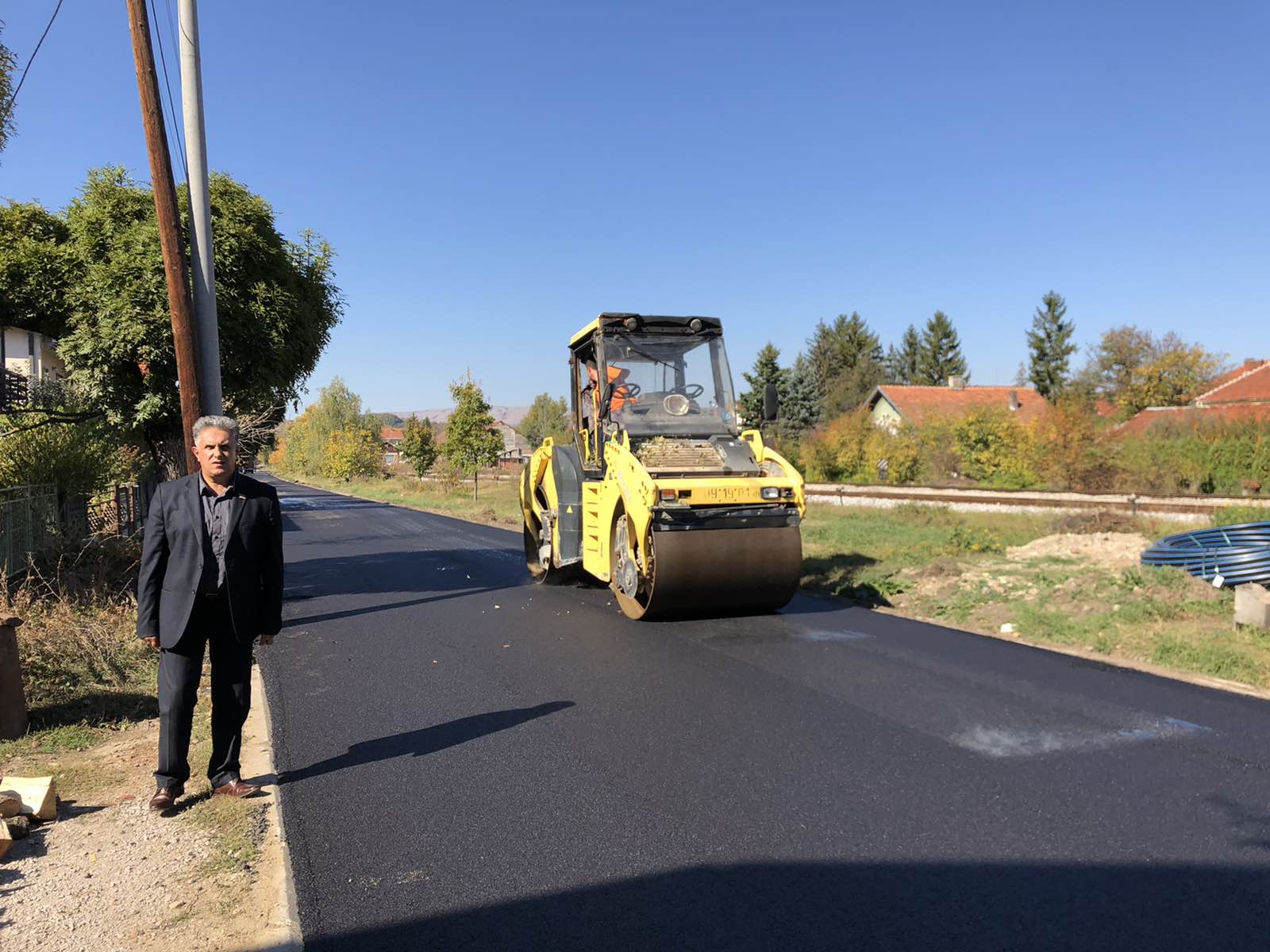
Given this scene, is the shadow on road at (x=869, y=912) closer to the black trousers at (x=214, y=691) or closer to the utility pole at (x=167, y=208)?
the black trousers at (x=214, y=691)

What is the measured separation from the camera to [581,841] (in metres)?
4.14

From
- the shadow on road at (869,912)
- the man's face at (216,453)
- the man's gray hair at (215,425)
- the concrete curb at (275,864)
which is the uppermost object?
the man's gray hair at (215,425)

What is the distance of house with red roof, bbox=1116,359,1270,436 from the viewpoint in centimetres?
3088

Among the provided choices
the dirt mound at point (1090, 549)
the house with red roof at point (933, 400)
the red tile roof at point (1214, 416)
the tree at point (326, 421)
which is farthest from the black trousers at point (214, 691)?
the tree at point (326, 421)

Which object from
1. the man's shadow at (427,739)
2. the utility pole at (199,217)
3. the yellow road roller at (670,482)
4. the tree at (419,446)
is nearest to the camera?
the man's shadow at (427,739)

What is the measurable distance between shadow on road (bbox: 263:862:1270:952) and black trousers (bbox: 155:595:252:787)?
4.92 ft

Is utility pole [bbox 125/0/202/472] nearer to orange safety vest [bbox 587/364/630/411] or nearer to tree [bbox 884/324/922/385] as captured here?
orange safety vest [bbox 587/364/630/411]

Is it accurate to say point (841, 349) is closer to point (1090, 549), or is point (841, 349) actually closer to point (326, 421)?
point (326, 421)

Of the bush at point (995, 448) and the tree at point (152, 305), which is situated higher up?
the tree at point (152, 305)

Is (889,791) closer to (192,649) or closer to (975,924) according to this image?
(975,924)

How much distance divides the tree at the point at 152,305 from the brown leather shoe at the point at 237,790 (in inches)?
264

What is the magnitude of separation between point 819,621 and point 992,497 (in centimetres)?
1990

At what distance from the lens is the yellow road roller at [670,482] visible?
869 cm

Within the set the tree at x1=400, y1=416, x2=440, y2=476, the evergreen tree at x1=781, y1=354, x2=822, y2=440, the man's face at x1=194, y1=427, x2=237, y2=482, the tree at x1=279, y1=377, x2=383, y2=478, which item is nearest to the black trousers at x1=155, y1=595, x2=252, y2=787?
the man's face at x1=194, y1=427, x2=237, y2=482
